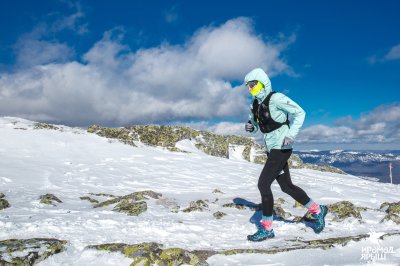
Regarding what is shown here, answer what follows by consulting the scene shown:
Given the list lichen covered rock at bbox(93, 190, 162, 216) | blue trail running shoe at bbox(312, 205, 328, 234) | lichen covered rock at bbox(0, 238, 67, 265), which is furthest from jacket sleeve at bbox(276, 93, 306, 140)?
lichen covered rock at bbox(93, 190, 162, 216)

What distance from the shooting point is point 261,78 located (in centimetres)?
639

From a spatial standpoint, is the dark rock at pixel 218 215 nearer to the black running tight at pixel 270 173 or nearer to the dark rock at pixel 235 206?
the dark rock at pixel 235 206

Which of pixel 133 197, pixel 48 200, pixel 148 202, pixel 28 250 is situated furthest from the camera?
pixel 148 202

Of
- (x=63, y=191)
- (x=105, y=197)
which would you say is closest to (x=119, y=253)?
(x=105, y=197)

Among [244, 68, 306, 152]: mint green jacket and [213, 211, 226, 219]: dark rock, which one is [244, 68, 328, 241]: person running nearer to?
[244, 68, 306, 152]: mint green jacket

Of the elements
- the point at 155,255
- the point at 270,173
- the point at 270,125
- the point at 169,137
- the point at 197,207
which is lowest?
the point at 155,255

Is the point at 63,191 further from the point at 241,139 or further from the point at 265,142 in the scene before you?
the point at 241,139

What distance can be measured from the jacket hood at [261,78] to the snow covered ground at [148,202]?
2722mm

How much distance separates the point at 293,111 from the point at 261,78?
856 mm

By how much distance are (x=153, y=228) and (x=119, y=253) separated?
183cm

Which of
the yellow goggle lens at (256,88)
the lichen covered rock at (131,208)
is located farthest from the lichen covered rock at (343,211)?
the lichen covered rock at (131,208)

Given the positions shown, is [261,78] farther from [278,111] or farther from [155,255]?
[155,255]

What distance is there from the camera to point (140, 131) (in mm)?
31703

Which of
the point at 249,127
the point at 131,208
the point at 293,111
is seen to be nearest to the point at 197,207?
the point at 131,208
